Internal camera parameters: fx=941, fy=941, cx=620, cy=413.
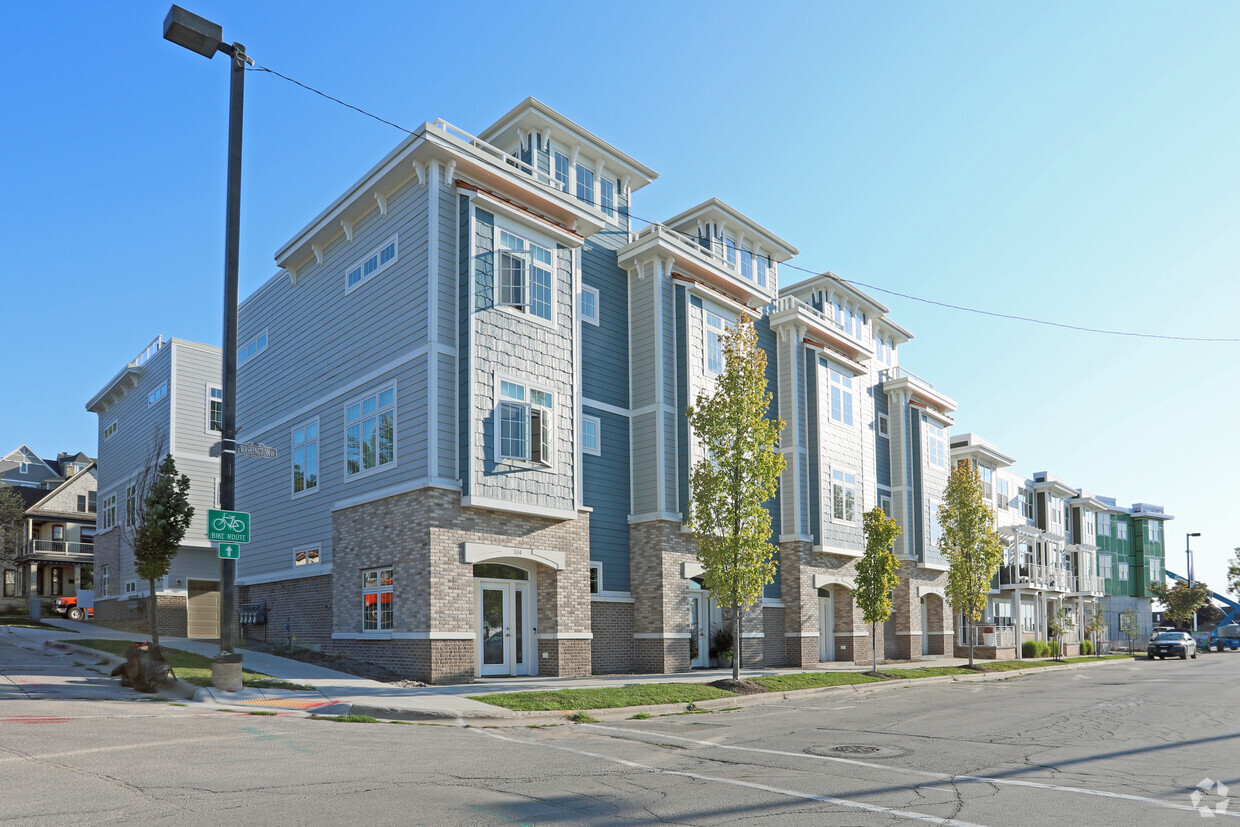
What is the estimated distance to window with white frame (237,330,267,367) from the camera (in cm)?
3123

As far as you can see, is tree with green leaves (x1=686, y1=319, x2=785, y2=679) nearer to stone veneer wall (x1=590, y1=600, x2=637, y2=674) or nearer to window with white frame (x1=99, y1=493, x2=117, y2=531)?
stone veneer wall (x1=590, y1=600, x2=637, y2=674)

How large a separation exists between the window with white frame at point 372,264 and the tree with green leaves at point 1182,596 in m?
82.8

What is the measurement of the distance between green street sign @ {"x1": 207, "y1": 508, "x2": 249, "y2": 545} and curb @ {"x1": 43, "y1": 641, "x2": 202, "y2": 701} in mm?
2887

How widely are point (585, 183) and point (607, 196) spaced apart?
0.98 meters

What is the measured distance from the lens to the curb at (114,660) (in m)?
17.5

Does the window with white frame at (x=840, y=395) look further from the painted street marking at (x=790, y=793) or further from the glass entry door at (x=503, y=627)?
the painted street marking at (x=790, y=793)

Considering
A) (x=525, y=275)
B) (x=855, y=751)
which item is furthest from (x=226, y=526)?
(x=855, y=751)

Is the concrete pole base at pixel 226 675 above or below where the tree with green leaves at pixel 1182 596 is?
above

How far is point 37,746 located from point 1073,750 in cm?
1323

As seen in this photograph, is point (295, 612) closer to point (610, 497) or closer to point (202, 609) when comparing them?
point (610, 497)

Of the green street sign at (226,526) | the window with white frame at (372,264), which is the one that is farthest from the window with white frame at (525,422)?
the green street sign at (226,526)

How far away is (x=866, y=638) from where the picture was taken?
36906 mm

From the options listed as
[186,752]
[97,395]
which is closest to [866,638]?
[186,752]

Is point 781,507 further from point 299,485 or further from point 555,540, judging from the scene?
point 299,485
